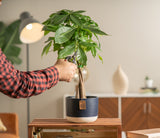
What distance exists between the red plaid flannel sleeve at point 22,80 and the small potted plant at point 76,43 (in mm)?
164

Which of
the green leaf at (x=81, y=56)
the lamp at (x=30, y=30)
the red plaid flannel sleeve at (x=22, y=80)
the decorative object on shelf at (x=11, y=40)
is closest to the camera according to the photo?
the red plaid flannel sleeve at (x=22, y=80)

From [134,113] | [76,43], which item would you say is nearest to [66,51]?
[76,43]

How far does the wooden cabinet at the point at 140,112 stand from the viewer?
432 centimetres

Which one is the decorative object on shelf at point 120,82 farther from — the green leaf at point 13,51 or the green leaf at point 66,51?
the green leaf at point 66,51

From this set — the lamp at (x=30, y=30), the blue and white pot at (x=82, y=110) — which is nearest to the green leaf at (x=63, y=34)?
the blue and white pot at (x=82, y=110)

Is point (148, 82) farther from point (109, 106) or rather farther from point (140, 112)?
point (109, 106)

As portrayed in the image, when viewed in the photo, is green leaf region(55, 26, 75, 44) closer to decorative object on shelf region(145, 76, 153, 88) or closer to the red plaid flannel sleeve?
the red plaid flannel sleeve

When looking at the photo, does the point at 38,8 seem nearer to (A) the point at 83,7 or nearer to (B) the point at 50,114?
(A) the point at 83,7

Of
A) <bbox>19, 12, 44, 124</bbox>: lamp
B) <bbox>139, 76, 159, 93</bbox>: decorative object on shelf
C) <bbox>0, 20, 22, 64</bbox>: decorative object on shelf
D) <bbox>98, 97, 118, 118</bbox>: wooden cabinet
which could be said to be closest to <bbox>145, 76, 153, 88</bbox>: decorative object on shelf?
<bbox>139, 76, 159, 93</bbox>: decorative object on shelf

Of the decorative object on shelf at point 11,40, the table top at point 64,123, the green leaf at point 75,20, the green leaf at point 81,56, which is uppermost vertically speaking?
the decorative object on shelf at point 11,40

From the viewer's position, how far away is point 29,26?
3.80 metres

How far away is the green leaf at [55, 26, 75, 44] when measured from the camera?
4.58 feet

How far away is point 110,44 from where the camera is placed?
15.6 ft

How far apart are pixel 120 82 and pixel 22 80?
10.7 ft
